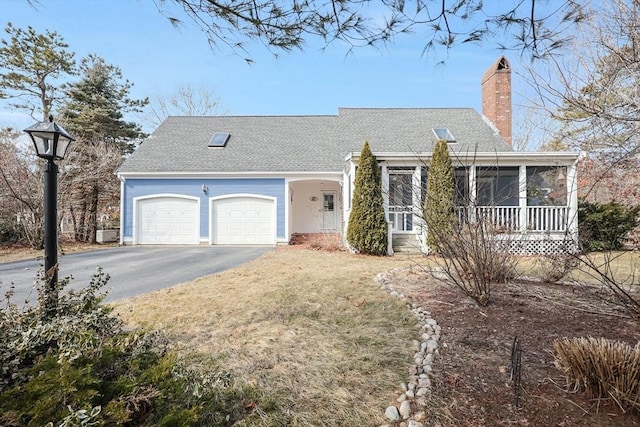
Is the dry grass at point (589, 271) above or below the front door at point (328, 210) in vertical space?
below

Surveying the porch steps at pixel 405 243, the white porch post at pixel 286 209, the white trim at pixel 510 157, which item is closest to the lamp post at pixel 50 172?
the white trim at pixel 510 157

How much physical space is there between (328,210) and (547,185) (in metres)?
8.72

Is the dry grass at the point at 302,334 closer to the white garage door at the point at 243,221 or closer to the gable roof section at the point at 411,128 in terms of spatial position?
the white garage door at the point at 243,221

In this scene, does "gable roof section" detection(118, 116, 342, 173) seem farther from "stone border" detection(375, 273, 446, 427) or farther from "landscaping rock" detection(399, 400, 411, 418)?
"landscaping rock" detection(399, 400, 411, 418)

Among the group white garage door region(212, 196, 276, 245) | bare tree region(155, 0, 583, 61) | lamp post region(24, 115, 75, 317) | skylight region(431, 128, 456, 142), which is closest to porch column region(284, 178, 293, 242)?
white garage door region(212, 196, 276, 245)

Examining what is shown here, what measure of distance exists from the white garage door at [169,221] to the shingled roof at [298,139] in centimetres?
129

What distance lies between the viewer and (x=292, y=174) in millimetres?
13133

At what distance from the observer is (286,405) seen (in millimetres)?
2215

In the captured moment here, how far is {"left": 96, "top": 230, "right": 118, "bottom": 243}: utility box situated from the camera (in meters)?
14.0

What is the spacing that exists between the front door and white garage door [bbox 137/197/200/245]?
5601 mm

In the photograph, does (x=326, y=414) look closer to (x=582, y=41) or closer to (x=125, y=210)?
(x=582, y=41)

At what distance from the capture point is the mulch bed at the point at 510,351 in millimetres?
2086

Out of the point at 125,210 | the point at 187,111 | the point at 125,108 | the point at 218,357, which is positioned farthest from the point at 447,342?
the point at 187,111

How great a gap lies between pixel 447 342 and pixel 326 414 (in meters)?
1.59
